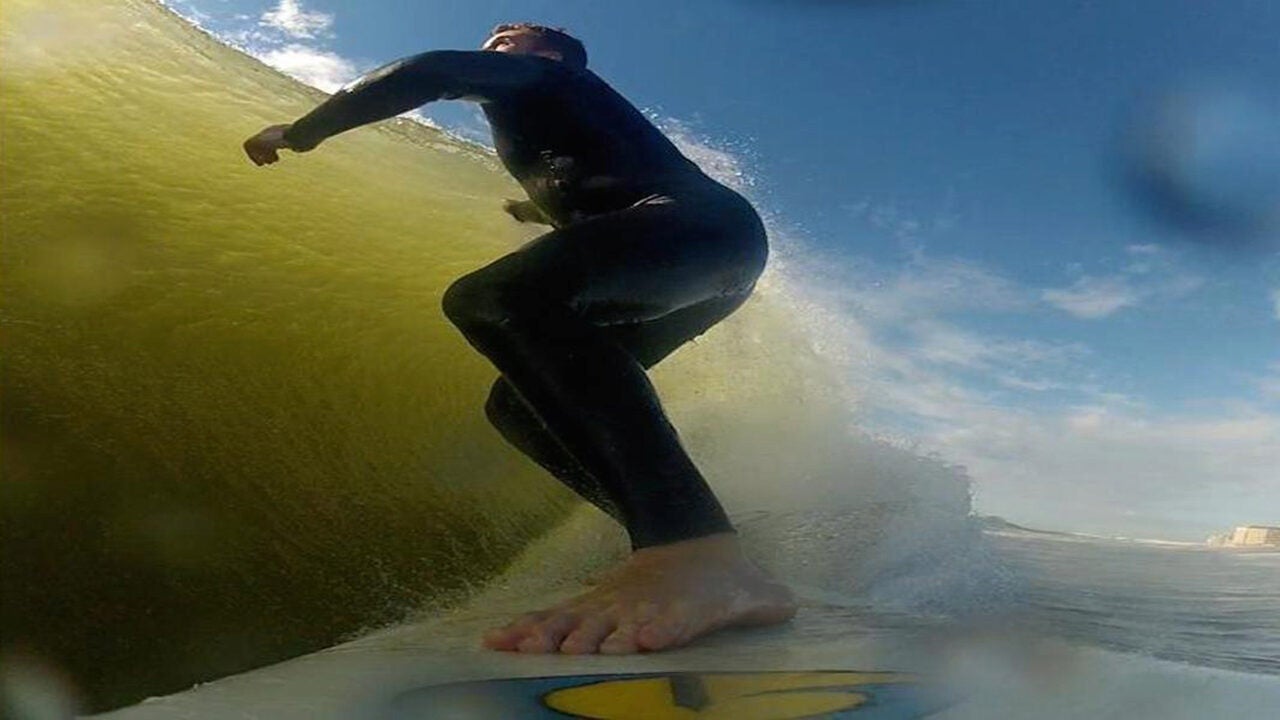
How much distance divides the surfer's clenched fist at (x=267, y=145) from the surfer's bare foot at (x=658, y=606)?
55 centimetres

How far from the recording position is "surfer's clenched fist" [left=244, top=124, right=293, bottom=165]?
106 centimetres

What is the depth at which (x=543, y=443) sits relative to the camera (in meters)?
1.13

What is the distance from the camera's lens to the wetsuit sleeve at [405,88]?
98 centimetres

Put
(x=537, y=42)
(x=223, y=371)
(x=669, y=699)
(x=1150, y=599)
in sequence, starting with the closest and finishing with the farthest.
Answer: (x=669, y=699)
(x=537, y=42)
(x=223, y=371)
(x=1150, y=599)

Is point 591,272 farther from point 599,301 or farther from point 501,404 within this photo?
point 501,404

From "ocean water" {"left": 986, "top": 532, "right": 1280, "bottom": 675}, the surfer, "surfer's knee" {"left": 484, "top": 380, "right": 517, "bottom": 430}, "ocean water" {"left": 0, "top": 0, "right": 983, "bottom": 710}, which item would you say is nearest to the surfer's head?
the surfer

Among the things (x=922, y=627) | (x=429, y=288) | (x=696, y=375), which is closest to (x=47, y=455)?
(x=429, y=288)

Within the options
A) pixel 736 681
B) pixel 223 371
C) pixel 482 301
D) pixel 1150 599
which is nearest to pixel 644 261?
pixel 482 301

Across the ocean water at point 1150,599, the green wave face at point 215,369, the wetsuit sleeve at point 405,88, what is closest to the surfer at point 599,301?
the wetsuit sleeve at point 405,88

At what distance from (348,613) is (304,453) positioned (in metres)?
0.22

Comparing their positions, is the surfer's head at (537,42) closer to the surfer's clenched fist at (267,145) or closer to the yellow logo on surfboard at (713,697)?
the surfer's clenched fist at (267,145)

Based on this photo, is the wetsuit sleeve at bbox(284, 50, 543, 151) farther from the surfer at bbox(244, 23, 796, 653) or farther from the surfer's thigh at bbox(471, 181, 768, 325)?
the surfer's thigh at bbox(471, 181, 768, 325)

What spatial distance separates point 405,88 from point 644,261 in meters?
0.29

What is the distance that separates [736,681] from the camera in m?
0.87
